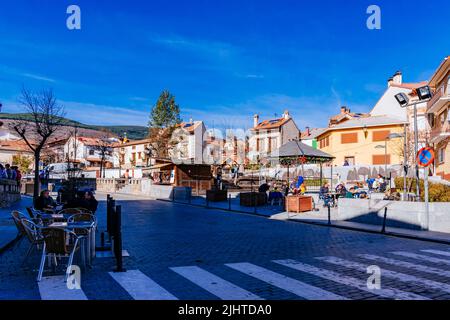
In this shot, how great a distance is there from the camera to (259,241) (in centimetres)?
1120

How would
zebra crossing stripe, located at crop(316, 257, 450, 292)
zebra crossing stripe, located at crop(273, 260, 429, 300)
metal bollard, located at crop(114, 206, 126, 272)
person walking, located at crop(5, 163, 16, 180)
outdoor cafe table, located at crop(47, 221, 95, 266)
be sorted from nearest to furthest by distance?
zebra crossing stripe, located at crop(273, 260, 429, 300) → zebra crossing stripe, located at crop(316, 257, 450, 292) → metal bollard, located at crop(114, 206, 126, 272) → outdoor cafe table, located at crop(47, 221, 95, 266) → person walking, located at crop(5, 163, 16, 180)

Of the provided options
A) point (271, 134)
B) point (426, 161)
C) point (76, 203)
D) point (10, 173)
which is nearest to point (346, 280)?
point (426, 161)

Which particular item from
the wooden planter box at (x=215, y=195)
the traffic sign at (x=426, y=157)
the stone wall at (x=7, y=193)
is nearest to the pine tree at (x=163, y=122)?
the wooden planter box at (x=215, y=195)

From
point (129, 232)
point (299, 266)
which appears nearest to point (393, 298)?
point (299, 266)

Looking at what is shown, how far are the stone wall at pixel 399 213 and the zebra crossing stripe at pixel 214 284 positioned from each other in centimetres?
900

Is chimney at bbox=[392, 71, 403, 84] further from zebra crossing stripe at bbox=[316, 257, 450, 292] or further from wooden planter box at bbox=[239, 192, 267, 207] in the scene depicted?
zebra crossing stripe at bbox=[316, 257, 450, 292]

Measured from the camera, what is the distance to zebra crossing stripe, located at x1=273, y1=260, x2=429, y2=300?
228 inches

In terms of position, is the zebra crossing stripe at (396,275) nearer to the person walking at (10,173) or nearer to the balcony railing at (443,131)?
the person walking at (10,173)

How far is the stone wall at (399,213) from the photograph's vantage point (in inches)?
523

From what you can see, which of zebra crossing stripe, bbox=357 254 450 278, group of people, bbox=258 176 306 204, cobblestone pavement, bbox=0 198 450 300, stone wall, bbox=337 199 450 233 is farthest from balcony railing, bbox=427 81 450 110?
zebra crossing stripe, bbox=357 254 450 278

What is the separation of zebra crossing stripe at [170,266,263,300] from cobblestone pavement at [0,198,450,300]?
14mm

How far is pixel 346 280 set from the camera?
6.71 metres
